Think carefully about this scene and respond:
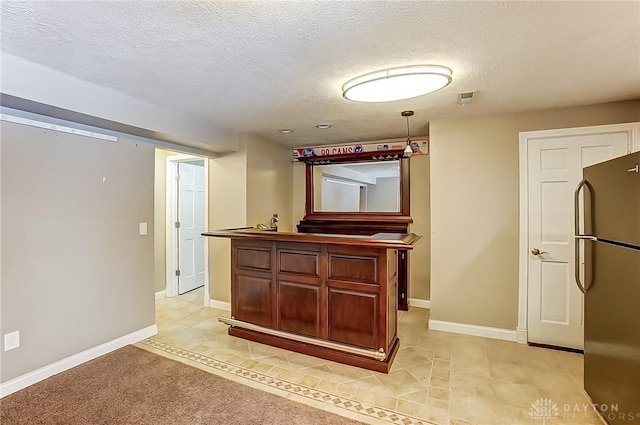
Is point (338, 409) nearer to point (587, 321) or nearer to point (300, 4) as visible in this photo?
point (587, 321)

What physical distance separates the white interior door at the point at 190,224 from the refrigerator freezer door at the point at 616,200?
464 centimetres

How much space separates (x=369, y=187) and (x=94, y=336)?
3652 millimetres

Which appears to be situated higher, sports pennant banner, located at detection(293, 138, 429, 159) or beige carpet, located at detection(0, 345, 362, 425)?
Result: sports pennant banner, located at detection(293, 138, 429, 159)

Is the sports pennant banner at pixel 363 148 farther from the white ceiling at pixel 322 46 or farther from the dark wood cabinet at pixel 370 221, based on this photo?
the white ceiling at pixel 322 46

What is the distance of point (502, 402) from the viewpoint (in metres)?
2.18

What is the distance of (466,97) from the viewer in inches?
107

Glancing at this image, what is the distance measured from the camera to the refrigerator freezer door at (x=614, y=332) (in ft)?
5.40

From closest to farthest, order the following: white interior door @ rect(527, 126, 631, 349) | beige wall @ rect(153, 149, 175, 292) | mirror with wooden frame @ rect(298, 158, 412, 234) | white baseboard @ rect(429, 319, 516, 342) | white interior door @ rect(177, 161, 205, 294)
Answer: white interior door @ rect(527, 126, 631, 349), white baseboard @ rect(429, 319, 516, 342), mirror with wooden frame @ rect(298, 158, 412, 234), beige wall @ rect(153, 149, 175, 292), white interior door @ rect(177, 161, 205, 294)

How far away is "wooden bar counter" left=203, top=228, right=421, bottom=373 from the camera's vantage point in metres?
2.58

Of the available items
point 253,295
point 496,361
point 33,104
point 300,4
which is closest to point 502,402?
point 496,361

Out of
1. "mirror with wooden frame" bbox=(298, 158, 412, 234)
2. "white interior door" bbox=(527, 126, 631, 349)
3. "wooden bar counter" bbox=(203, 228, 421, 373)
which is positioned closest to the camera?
"wooden bar counter" bbox=(203, 228, 421, 373)

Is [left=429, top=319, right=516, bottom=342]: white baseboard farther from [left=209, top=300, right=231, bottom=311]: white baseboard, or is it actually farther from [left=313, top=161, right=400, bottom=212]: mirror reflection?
[left=209, top=300, right=231, bottom=311]: white baseboard

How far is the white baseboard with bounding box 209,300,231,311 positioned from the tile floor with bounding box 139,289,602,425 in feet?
2.27

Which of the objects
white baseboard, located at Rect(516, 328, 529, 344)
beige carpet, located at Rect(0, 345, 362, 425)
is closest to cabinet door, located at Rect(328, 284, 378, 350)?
beige carpet, located at Rect(0, 345, 362, 425)
